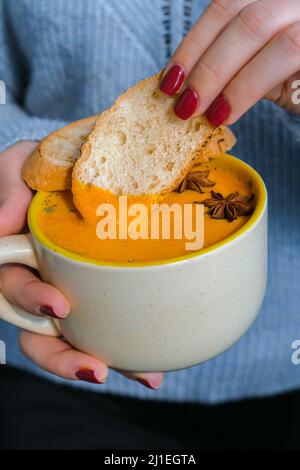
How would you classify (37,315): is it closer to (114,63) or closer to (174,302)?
(174,302)

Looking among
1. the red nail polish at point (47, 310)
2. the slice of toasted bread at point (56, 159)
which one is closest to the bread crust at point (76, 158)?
the slice of toasted bread at point (56, 159)

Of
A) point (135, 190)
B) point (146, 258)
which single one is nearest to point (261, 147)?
point (135, 190)

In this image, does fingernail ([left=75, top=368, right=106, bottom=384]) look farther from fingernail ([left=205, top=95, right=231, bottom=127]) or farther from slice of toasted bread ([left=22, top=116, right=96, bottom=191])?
fingernail ([left=205, top=95, right=231, bottom=127])

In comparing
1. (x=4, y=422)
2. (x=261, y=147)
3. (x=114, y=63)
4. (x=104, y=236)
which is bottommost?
(x=4, y=422)

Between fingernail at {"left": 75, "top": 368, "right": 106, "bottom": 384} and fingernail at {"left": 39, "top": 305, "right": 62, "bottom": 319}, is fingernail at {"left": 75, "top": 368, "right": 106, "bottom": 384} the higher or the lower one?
the lower one

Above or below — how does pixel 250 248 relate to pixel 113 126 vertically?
below

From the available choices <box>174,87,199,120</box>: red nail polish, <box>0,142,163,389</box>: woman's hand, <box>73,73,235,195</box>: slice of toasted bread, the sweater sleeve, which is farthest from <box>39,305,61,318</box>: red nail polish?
the sweater sleeve

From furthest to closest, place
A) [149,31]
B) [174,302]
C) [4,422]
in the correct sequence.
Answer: [4,422]
[149,31]
[174,302]
